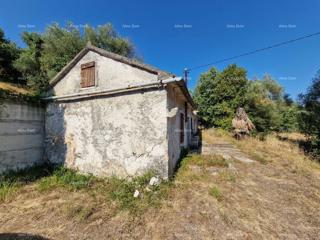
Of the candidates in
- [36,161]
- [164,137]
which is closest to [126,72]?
[164,137]

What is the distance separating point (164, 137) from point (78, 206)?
275 cm

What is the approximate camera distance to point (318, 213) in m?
3.57

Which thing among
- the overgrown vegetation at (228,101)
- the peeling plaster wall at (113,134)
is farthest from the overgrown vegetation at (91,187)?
the overgrown vegetation at (228,101)

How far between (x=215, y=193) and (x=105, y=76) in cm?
508

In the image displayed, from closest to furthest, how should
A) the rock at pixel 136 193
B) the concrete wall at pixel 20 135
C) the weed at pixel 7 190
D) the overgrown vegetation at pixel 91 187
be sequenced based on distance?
the overgrown vegetation at pixel 91 187, the rock at pixel 136 193, the weed at pixel 7 190, the concrete wall at pixel 20 135

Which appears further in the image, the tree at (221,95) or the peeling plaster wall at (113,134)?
the tree at (221,95)

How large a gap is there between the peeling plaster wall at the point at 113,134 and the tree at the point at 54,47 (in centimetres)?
894

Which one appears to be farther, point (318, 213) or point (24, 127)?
point (24, 127)

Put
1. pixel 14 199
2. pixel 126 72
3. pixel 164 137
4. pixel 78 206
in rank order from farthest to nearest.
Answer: pixel 126 72 → pixel 164 137 → pixel 14 199 → pixel 78 206

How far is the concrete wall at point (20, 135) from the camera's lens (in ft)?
18.6

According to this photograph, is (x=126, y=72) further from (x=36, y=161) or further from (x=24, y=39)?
(x=24, y=39)

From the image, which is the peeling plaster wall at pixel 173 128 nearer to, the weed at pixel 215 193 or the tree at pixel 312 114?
the weed at pixel 215 193

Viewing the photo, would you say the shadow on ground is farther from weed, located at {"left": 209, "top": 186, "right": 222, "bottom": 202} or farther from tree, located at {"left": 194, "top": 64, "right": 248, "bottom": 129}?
tree, located at {"left": 194, "top": 64, "right": 248, "bottom": 129}

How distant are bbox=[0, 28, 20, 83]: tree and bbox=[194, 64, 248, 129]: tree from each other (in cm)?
1900
